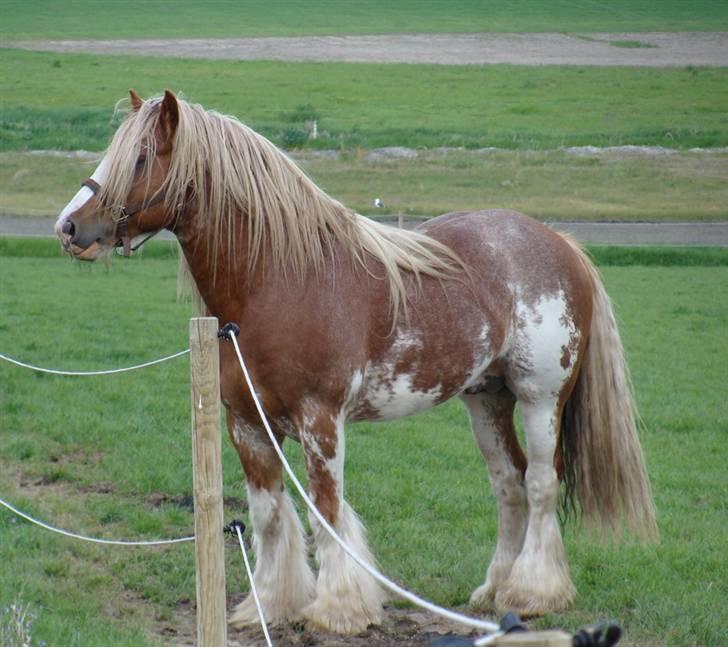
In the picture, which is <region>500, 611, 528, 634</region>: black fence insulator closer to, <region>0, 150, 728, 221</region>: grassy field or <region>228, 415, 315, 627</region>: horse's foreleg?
<region>228, 415, 315, 627</region>: horse's foreleg

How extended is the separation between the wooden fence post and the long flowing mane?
1.03 meters

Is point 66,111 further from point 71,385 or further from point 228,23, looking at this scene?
point 71,385

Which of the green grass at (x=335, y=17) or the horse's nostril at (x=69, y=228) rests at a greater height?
the green grass at (x=335, y=17)

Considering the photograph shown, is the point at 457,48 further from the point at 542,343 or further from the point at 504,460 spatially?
the point at 542,343

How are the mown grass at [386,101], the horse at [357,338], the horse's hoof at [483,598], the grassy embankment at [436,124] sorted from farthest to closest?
the mown grass at [386,101] < the grassy embankment at [436,124] < the horse's hoof at [483,598] < the horse at [357,338]

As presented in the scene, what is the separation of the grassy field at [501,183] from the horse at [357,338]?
69.6 feet

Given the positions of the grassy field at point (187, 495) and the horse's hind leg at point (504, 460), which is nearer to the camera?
the grassy field at point (187, 495)

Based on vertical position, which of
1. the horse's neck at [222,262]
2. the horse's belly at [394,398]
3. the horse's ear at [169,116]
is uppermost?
the horse's ear at [169,116]

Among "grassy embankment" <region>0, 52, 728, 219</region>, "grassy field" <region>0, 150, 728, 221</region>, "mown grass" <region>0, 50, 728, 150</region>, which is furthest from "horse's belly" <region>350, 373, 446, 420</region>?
"mown grass" <region>0, 50, 728, 150</region>

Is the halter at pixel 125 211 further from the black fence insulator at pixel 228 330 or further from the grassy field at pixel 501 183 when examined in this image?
the grassy field at pixel 501 183

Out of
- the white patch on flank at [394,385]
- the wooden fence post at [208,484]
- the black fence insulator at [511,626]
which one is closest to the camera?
the black fence insulator at [511,626]

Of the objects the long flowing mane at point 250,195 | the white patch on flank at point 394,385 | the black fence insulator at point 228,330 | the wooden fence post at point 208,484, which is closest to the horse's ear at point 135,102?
the long flowing mane at point 250,195

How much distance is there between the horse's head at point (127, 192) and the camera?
15.3ft

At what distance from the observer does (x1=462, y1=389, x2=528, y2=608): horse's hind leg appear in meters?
5.84
